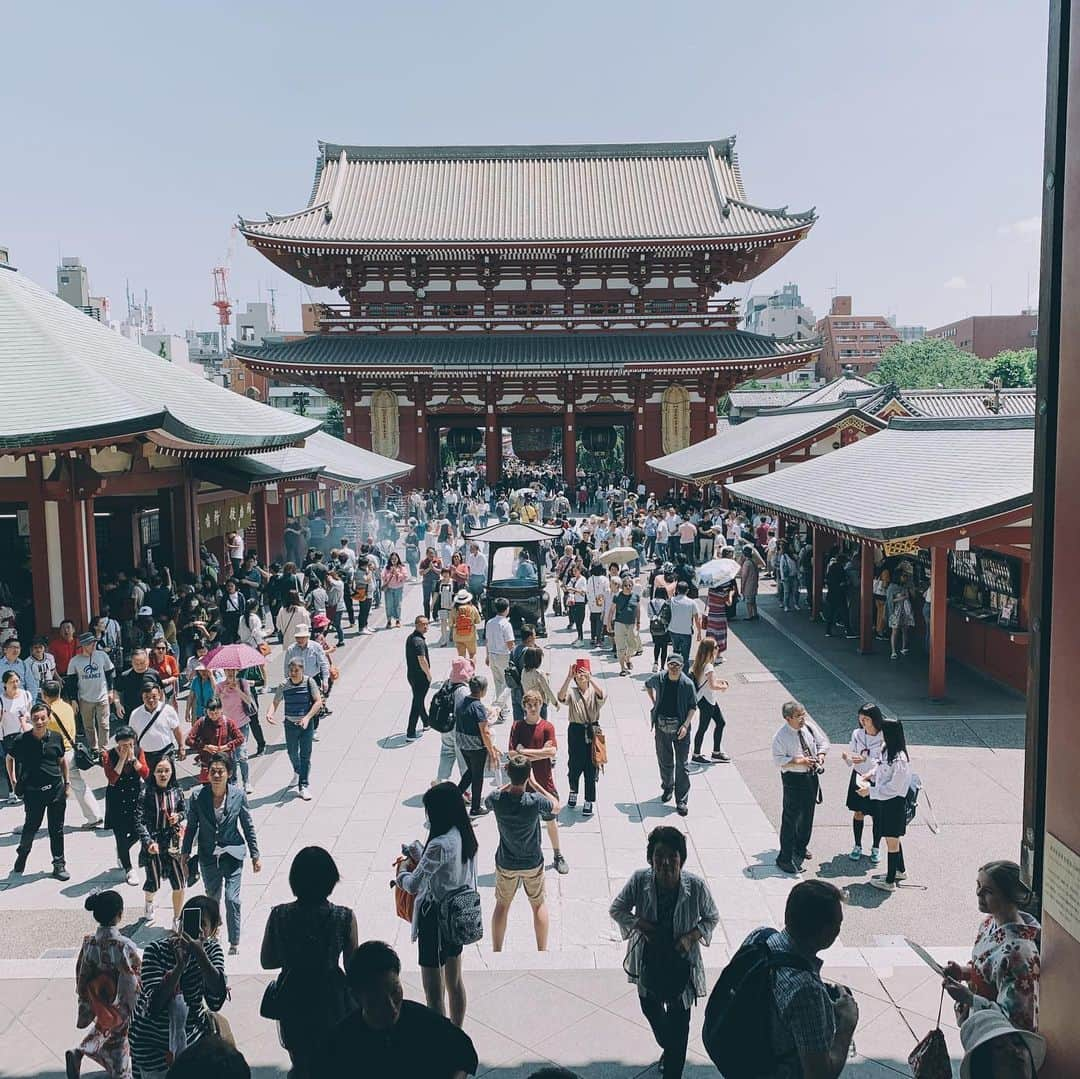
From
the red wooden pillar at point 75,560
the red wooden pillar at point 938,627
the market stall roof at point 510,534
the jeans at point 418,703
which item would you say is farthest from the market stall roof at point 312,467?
the red wooden pillar at point 938,627

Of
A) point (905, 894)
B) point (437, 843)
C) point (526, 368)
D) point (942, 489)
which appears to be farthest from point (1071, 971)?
point (526, 368)

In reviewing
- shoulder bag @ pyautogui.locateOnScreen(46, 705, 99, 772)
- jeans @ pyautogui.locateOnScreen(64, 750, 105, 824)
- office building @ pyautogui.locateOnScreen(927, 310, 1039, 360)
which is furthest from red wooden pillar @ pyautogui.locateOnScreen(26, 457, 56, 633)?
office building @ pyautogui.locateOnScreen(927, 310, 1039, 360)

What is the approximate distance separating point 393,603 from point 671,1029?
14.0 meters

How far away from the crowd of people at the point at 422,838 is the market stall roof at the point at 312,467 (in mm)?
3311

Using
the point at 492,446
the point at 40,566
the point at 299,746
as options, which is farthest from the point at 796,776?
the point at 492,446

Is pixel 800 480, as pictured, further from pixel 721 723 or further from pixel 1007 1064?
pixel 1007 1064

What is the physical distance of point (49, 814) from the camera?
25.5 ft

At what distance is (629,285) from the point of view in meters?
37.4

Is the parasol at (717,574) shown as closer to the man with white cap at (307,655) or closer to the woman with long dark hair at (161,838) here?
the man with white cap at (307,655)

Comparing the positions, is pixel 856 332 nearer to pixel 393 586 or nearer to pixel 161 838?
pixel 393 586

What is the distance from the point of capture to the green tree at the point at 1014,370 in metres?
60.2

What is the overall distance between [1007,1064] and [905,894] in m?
4.55

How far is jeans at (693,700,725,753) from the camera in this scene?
400 inches

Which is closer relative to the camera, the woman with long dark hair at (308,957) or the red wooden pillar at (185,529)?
the woman with long dark hair at (308,957)
